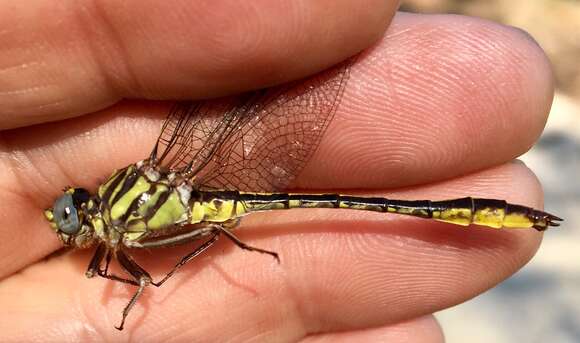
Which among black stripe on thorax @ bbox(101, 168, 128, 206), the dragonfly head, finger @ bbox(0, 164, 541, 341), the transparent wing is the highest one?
the transparent wing

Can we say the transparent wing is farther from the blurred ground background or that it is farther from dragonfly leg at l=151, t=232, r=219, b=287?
the blurred ground background

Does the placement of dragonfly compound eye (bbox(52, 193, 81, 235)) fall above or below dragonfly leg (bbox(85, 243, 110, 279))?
above

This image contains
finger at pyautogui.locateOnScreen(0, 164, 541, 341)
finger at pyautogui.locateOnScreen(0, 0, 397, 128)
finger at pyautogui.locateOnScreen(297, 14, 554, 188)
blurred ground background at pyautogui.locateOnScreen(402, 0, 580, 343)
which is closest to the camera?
finger at pyautogui.locateOnScreen(0, 0, 397, 128)

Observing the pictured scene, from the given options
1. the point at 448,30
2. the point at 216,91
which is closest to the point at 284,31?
the point at 216,91

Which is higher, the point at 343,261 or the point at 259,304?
the point at 343,261

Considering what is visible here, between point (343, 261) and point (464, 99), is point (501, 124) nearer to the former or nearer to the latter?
point (464, 99)

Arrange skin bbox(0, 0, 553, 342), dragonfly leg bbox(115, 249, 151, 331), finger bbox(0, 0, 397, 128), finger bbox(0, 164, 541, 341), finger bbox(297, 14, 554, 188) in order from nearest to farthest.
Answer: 1. finger bbox(0, 0, 397, 128)
2. skin bbox(0, 0, 553, 342)
3. finger bbox(297, 14, 554, 188)
4. dragonfly leg bbox(115, 249, 151, 331)
5. finger bbox(0, 164, 541, 341)

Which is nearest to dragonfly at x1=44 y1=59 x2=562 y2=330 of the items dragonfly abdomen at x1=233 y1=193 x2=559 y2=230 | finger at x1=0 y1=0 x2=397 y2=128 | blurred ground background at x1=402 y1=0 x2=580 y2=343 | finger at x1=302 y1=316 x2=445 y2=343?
dragonfly abdomen at x1=233 y1=193 x2=559 y2=230
